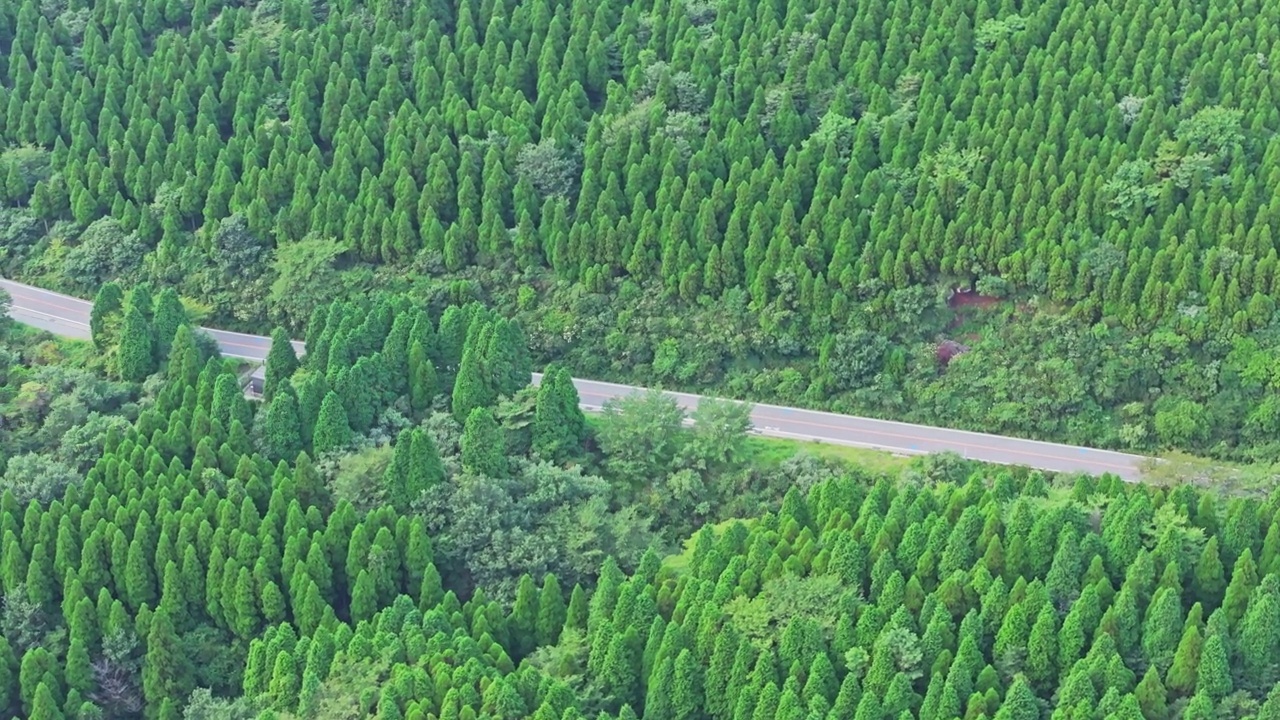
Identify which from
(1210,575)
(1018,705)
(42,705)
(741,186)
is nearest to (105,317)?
(42,705)

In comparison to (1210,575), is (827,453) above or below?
below

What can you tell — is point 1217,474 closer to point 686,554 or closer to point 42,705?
point 686,554

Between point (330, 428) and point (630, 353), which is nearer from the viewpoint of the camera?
point (330, 428)

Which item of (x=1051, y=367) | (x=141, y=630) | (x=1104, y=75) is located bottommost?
(x=141, y=630)

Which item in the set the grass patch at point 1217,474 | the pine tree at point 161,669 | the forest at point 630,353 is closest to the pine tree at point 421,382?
the forest at point 630,353

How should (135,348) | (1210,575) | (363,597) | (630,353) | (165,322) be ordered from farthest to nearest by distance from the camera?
(630,353) → (165,322) → (135,348) → (363,597) → (1210,575)

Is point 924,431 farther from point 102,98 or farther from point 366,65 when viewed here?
point 102,98

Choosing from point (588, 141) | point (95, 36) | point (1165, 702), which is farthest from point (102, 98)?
point (1165, 702)
